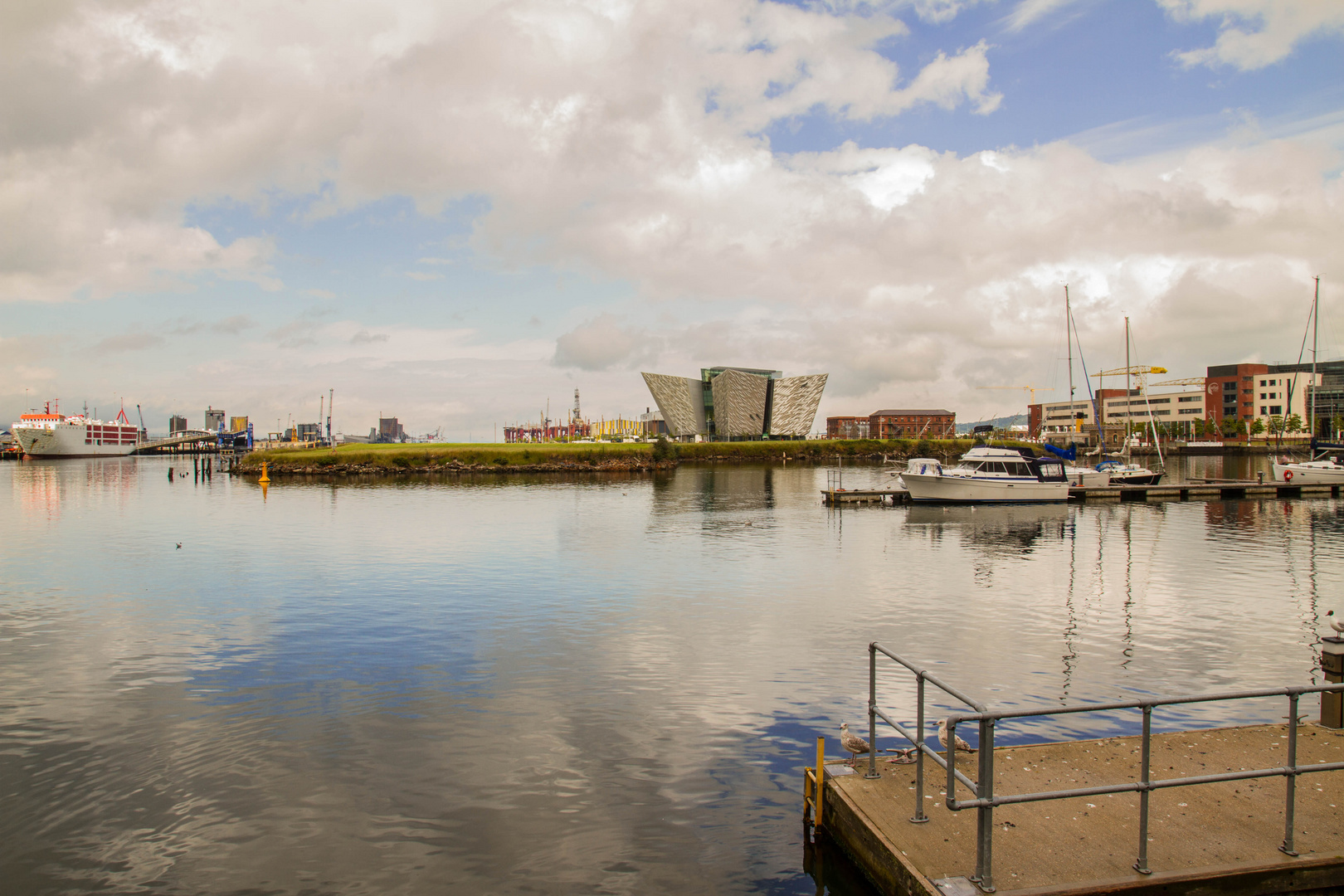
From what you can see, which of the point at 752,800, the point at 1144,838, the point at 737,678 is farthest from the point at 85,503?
the point at 1144,838

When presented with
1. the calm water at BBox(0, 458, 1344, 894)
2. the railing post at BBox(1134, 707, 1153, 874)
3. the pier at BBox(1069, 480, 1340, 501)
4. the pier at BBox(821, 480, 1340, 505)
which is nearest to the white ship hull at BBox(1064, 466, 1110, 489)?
the pier at BBox(1069, 480, 1340, 501)

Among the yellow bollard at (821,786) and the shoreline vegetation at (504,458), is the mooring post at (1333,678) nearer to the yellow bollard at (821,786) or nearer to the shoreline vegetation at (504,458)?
the yellow bollard at (821,786)

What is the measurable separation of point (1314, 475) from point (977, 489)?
37942 mm

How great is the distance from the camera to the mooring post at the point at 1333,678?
1031cm

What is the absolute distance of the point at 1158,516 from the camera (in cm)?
5381

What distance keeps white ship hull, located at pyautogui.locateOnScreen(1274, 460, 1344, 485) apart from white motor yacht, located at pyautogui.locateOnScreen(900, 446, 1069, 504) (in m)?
27.8

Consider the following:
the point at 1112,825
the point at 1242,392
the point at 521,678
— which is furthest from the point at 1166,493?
the point at 1242,392

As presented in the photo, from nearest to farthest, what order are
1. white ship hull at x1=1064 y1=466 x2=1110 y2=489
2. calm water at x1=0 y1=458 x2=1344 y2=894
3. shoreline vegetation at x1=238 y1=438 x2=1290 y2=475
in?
calm water at x1=0 y1=458 x2=1344 y2=894, white ship hull at x1=1064 y1=466 x2=1110 y2=489, shoreline vegetation at x1=238 y1=438 x2=1290 y2=475

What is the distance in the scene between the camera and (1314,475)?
7294 centimetres

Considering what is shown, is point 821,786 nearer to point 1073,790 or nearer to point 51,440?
point 1073,790

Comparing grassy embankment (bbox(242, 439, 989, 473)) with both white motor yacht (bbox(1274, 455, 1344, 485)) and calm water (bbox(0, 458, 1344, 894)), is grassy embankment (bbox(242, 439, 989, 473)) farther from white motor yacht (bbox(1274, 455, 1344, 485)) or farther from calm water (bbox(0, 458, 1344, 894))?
white motor yacht (bbox(1274, 455, 1344, 485))

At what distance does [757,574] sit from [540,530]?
18.9 m

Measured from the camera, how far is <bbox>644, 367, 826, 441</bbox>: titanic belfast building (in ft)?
602

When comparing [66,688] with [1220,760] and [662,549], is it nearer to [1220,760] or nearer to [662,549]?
[1220,760]
